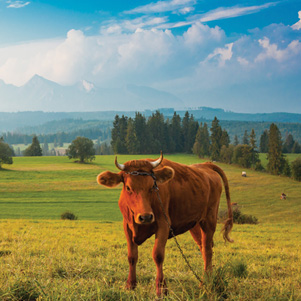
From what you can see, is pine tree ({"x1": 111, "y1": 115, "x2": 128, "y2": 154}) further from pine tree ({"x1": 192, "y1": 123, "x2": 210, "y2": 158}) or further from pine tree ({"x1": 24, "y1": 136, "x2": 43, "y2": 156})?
pine tree ({"x1": 24, "y1": 136, "x2": 43, "y2": 156})

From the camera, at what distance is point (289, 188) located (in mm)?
74375

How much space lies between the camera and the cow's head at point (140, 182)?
15.9 feet

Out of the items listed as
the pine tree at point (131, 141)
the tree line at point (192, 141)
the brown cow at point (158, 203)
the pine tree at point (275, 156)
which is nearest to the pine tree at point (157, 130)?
the tree line at point (192, 141)

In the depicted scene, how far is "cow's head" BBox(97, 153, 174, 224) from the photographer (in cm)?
484

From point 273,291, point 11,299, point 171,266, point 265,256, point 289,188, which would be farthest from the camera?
point 289,188

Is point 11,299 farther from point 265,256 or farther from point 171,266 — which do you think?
point 265,256

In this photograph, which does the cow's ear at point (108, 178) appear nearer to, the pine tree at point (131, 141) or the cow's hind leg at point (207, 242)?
the cow's hind leg at point (207, 242)

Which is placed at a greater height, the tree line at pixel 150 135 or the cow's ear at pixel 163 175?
the cow's ear at pixel 163 175

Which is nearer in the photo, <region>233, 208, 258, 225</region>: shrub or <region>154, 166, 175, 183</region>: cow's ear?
<region>154, 166, 175, 183</region>: cow's ear

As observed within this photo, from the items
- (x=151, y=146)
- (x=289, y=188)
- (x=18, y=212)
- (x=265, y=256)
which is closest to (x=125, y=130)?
(x=151, y=146)

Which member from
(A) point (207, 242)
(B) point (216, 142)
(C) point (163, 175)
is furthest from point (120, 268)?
(B) point (216, 142)

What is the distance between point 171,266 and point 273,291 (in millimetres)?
2613

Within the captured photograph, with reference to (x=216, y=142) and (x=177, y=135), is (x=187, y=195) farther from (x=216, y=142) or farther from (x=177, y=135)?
(x=177, y=135)

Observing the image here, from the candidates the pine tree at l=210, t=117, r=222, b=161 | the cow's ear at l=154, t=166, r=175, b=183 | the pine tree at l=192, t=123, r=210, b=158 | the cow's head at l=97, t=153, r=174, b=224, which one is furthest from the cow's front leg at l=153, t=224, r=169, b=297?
the pine tree at l=192, t=123, r=210, b=158
